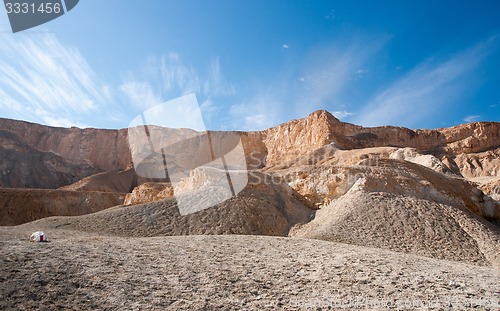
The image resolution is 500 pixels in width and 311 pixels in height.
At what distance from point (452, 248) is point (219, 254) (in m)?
9.74

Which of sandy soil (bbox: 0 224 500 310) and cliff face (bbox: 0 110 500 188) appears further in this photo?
cliff face (bbox: 0 110 500 188)

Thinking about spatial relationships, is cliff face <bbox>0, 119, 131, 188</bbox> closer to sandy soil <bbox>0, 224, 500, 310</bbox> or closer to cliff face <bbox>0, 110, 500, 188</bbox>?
cliff face <bbox>0, 110, 500, 188</bbox>

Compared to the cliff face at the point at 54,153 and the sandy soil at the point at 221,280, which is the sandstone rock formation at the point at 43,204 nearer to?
the cliff face at the point at 54,153

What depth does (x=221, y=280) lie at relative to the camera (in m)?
6.37

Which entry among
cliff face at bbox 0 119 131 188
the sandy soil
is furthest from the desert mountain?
cliff face at bbox 0 119 131 188

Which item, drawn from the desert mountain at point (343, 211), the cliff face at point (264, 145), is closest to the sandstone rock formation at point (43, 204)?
the desert mountain at point (343, 211)

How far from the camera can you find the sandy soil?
526 cm

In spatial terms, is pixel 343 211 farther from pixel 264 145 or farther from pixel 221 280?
pixel 264 145

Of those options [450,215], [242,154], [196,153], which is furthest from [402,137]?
[450,215]

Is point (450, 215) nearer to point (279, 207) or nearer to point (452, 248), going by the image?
point (452, 248)

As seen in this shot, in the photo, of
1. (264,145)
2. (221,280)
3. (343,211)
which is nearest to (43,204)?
(343,211)

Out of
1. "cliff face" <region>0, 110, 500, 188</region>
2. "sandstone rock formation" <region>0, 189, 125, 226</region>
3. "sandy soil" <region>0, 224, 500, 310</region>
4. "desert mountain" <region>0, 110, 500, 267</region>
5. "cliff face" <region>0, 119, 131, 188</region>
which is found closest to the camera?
"sandy soil" <region>0, 224, 500, 310</region>

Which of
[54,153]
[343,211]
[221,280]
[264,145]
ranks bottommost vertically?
[221,280]

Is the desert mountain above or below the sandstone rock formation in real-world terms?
below
